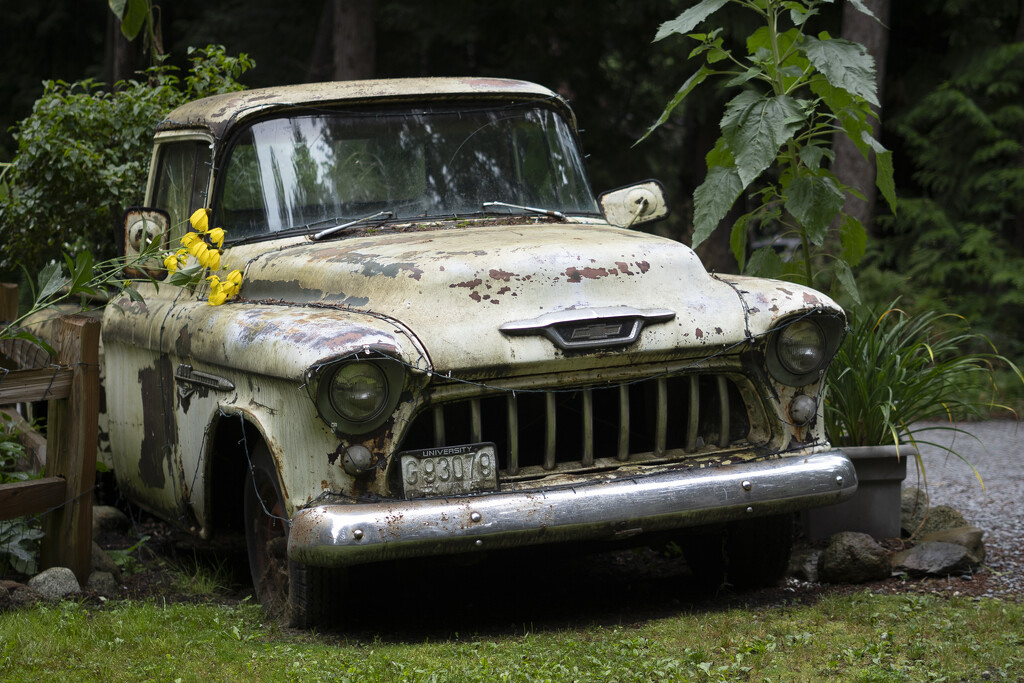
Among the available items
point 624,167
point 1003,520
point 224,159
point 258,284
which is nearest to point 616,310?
point 258,284

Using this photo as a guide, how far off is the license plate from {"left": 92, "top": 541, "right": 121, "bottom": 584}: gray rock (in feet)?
6.10

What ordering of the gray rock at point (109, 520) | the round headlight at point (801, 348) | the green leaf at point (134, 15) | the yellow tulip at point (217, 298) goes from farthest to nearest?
1. the gray rock at point (109, 520)
2. the green leaf at point (134, 15)
3. the yellow tulip at point (217, 298)
4. the round headlight at point (801, 348)

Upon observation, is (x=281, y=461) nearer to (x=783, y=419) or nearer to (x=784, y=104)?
(x=783, y=419)

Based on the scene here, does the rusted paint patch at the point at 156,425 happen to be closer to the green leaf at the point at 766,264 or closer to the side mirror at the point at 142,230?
the side mirror at the point at 142,230

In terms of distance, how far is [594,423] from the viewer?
13.9ft

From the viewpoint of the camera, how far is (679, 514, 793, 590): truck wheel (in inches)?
177

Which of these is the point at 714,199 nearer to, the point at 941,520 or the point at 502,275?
the point at 502,275

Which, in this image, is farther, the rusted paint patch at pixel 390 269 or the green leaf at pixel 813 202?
the green leaf at pixel 813 202

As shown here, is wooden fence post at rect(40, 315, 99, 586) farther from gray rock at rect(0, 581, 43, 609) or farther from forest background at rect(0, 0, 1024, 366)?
forest background at rect(0, 0, 1024, 366)

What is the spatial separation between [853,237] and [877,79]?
524cm

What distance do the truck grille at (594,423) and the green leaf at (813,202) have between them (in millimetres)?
1142

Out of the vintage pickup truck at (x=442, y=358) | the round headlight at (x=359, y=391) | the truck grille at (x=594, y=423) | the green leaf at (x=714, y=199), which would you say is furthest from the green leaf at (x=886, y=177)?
the round headlight at (x=359, y=391)

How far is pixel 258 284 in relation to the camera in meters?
4.43

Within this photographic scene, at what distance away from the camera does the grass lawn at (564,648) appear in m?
3.44
